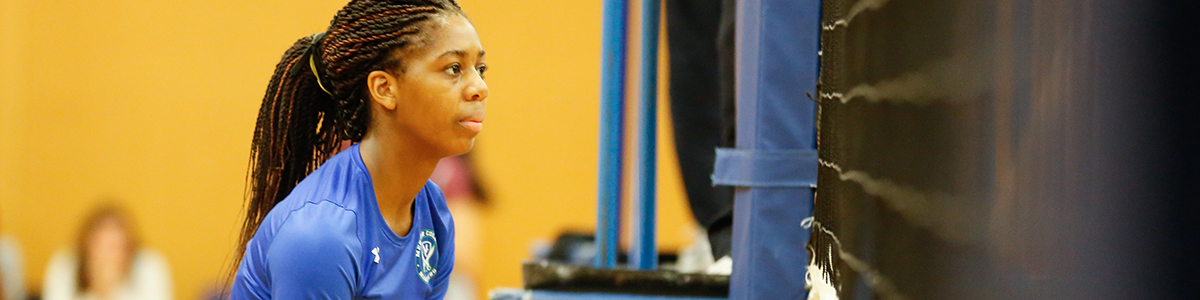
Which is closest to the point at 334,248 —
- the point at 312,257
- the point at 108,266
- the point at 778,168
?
the point at 312,257

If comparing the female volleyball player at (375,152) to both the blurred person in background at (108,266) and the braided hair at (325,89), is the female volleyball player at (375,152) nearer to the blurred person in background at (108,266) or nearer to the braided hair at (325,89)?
the braided hair at (325,89)

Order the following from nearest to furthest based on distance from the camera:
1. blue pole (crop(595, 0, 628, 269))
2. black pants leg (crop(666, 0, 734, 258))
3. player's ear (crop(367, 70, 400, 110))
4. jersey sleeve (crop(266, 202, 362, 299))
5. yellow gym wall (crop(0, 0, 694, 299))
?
jersey sleeve (crop(266, 202, 362, 299))
player's ear (crop(367, 70, 400, 110))
blue pole (crop(595, 0, 628, 269))
black pants leg (crop(666, 0, 734, 258))
yellow gym wall (crop(0, 0, 694, 299))

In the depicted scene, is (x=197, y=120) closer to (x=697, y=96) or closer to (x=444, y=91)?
(x=697, y=96)

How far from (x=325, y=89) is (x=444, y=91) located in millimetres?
168

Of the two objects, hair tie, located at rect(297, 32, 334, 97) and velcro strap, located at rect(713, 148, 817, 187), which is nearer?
hair tie, located at rect(297, 32, 334, 97)

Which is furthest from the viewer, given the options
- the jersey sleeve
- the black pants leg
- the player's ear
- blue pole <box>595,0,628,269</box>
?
the black pants leg

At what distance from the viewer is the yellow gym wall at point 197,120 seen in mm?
3820

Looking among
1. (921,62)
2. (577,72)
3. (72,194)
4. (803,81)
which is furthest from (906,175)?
(72,194)

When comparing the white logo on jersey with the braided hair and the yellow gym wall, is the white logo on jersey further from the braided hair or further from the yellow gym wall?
the yellow gym wall

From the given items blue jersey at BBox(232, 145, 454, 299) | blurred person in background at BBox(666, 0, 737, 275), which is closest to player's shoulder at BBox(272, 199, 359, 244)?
blue jersey at BBox(232, 145, 454, 299)

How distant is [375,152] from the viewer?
3.20 ft

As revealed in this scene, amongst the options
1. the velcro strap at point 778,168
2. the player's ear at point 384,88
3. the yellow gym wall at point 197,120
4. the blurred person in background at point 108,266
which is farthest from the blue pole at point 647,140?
the blurred person in background at point 108,266

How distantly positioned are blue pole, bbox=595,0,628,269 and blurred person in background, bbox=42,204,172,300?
2.62 metres

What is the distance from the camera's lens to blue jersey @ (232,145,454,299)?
0.84m
